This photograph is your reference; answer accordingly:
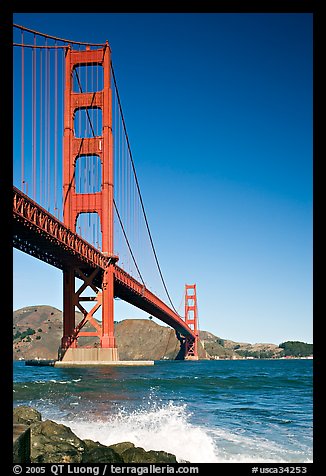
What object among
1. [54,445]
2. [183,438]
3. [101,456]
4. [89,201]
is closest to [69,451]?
[54,445]

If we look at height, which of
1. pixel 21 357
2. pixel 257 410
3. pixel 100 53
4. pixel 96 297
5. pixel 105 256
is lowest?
pixel 21 357

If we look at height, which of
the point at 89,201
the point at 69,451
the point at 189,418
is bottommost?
the point at 189,418

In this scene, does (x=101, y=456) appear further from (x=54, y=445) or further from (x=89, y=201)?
(x=89, y=201)

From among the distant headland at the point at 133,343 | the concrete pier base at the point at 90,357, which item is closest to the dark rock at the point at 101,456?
the concrete pier base at the point at 90,357
